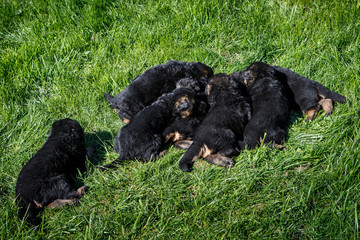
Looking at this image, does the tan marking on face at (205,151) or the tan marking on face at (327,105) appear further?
the tan marking on face at (327,105)

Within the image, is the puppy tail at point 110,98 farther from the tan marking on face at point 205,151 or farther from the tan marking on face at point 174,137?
the tan marking on face at point 205,151

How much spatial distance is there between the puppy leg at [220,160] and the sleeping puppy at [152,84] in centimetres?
144

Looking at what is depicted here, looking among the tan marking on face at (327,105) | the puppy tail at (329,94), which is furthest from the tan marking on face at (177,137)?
the puppy tail at (329,94)

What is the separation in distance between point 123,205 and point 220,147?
1.31 m

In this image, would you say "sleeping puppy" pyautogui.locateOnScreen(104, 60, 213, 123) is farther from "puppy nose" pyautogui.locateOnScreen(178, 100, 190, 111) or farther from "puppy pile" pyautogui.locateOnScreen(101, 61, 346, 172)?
→ "puppy nose" pyautogui.locateOnScreen(178, 100, 190, 111)

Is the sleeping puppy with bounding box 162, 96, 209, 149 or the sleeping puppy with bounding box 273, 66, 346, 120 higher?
the sleeping puppy with bounding box 273, 66, 346, 120

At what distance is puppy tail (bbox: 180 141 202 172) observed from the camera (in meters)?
3.93

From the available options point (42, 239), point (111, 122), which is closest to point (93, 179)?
point (42, 239)

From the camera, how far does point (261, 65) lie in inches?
194

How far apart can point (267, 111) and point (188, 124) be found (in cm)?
103

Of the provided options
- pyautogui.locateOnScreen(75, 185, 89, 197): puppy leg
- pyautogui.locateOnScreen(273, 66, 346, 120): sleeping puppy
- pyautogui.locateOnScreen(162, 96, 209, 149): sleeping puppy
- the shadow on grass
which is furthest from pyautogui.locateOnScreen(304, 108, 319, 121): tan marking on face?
pyautogui.locateOnScreen(75, 185, 89, 197): puppy leg

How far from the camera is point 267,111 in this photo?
418 centimetres

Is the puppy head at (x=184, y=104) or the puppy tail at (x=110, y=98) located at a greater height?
the puppy head at (x=184, y=104)

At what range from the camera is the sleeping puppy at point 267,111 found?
4066mm
